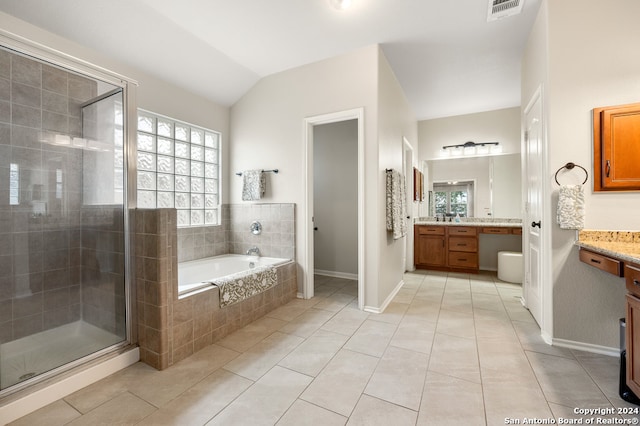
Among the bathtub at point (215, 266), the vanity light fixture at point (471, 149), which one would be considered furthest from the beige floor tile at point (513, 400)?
the vanity light fixture at point (471, 149)

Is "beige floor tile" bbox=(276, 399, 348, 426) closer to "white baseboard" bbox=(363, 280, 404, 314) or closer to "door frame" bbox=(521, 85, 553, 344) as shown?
"white baseboard" bbox=(363, 280, 404, 314)

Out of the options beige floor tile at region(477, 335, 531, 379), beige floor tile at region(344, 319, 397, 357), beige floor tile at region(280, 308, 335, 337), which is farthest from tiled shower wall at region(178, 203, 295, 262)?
beige floor tile at region(477, 335, 531, 379)

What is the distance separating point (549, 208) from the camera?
2.07m

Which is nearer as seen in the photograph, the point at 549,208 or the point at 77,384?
the point at 77,384

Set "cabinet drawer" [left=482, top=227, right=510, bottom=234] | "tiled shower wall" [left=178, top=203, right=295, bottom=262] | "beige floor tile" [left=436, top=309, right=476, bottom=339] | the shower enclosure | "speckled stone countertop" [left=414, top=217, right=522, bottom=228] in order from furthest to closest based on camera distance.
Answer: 1. "speckled stone countertop" [left=414, top=217, right=522, bottom=228]
2. "cabinet drawer" [left=482, top=227, right=510, bottom=234]
3. "tiled shower wall" [left=178, top=203, right=295, bottom=262]
4. "beige floor tile" [left=436, top=309, right=476, bottom=339]
5. the shower enclosure

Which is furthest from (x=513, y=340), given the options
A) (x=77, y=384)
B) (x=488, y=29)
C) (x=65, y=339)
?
(x=65, y=339)

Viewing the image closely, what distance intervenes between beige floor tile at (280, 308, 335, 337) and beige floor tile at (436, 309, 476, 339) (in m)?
1.03

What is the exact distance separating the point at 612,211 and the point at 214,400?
2.92 meters

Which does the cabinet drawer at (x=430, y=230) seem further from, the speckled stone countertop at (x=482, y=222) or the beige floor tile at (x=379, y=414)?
the beige floor tile at (x=379, y=414)

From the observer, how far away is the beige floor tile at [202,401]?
134 cm

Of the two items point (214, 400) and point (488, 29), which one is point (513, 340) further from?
point (488, 29)

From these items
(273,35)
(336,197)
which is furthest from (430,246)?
(273,35)

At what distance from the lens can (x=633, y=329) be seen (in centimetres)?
133

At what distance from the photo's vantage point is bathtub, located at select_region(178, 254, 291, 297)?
297 cm
